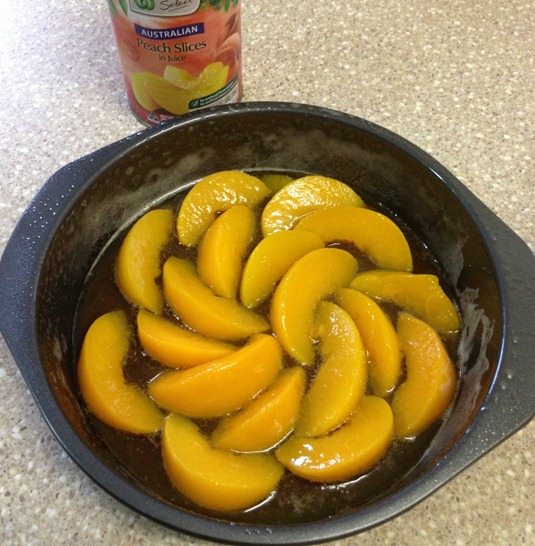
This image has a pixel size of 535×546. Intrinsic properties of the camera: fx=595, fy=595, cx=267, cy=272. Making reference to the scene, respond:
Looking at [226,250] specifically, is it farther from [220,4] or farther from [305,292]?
[220,4]

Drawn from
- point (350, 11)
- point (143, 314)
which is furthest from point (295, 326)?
point (350, 11)

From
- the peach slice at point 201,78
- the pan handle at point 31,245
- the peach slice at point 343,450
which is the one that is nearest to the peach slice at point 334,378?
the peach slice at point 343,450

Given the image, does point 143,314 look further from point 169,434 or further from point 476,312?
point 476,312

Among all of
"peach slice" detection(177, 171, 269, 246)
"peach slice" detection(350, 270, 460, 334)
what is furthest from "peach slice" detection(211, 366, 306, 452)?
"peach slice" detection(177, 171, 269, 246)

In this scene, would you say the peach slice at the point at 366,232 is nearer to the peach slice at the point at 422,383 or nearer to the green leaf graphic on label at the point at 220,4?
the peach slice at the point at 422,383

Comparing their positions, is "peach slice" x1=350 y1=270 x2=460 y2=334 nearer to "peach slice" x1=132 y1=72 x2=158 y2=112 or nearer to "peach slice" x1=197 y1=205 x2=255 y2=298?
"peach slice" x1=197 y1=205 x2=255 y2=298

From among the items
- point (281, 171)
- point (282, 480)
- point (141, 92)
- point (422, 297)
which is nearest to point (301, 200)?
point (281, 171)

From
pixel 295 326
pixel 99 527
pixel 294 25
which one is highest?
pixel 294 25
